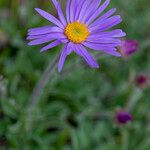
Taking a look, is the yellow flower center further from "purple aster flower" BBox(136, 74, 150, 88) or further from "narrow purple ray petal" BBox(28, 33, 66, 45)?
"purple aster flower" BBox(136, 74, 150, 88)

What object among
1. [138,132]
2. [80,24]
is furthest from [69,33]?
[138,132]

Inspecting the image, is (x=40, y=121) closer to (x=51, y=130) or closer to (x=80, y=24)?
(x=51, y=130)

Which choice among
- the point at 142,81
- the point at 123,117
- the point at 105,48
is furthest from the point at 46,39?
the point at 142,81

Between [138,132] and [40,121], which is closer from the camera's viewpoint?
[40,121]

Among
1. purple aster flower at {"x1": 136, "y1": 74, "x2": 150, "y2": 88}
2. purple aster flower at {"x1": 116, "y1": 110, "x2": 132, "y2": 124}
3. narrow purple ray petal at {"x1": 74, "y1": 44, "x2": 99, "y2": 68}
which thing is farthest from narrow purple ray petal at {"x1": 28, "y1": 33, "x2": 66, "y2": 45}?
purple aster flower at {"x1": 136, "y1": 74, "x2": 150, "y2": 88}

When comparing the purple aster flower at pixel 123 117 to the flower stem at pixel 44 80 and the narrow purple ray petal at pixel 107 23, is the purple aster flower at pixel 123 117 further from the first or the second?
the narrow purple ray petal at pixel 107 23
